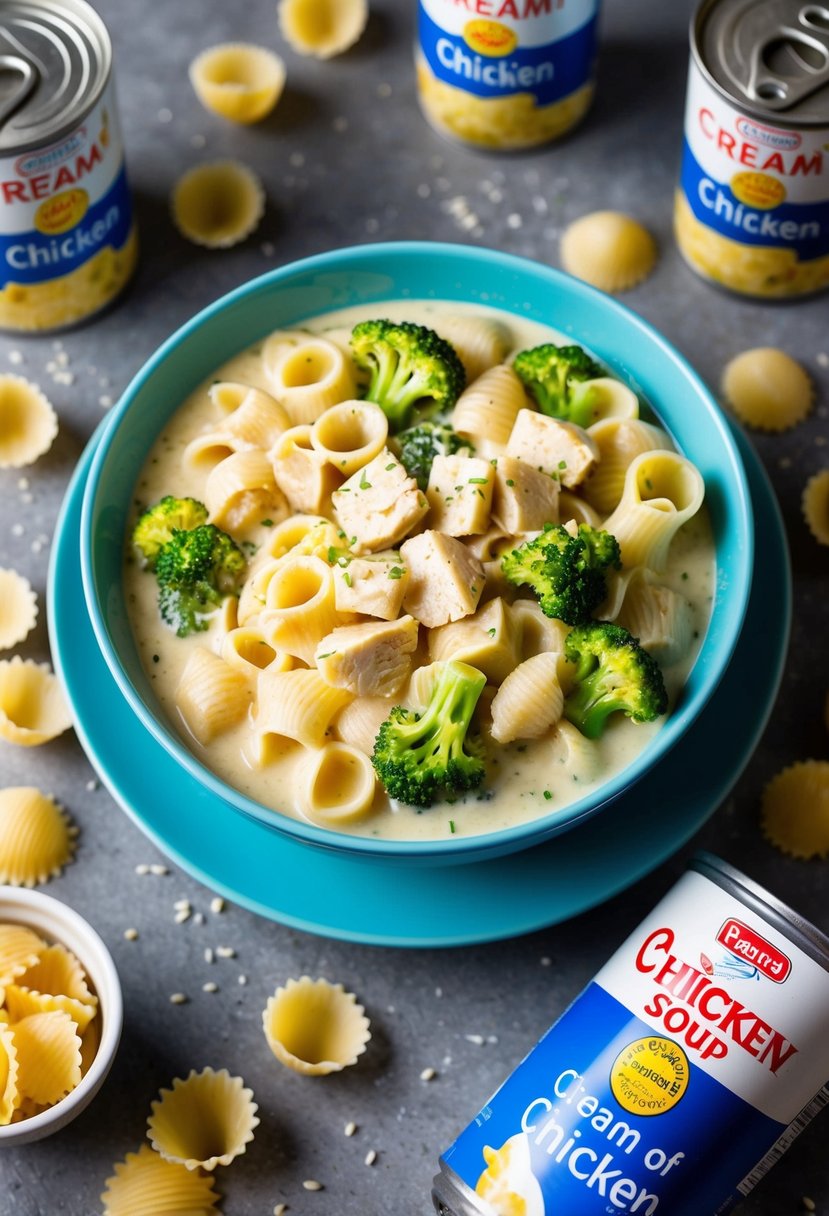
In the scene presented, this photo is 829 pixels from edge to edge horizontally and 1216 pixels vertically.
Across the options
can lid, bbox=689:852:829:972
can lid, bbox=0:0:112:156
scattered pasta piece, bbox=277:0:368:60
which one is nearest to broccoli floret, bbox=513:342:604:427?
can lid, bbox=689:852:829:972

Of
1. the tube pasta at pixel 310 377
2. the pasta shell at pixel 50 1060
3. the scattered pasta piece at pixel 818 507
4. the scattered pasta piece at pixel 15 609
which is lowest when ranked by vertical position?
the pasta shell at pixel 50 1060

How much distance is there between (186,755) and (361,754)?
1.21ft

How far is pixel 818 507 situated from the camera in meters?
3.90

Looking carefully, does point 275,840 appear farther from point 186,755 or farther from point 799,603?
point 799,603

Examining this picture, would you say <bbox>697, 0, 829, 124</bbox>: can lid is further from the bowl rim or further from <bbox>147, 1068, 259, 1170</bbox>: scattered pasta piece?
<bbox>147, 1068, 259, 1170</bbox>: scattered pasta piece

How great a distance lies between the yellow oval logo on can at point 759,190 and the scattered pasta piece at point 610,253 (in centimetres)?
41

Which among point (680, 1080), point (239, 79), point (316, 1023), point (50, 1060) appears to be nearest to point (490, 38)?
point (239, 79)

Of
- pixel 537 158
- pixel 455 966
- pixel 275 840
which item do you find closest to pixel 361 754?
pixel 275 840

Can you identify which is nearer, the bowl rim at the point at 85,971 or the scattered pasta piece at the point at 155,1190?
the bowl rim at the point at 85,971

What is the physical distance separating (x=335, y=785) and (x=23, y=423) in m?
1.41

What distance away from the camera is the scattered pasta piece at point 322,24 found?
14.8ft

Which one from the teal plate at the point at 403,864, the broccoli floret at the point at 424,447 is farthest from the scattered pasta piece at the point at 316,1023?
the broccoli floret at the point at 424,447

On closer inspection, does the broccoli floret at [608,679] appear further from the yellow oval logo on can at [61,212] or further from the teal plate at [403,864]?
the yellow oval logo on can at [61,212]

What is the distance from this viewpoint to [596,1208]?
297 cm
